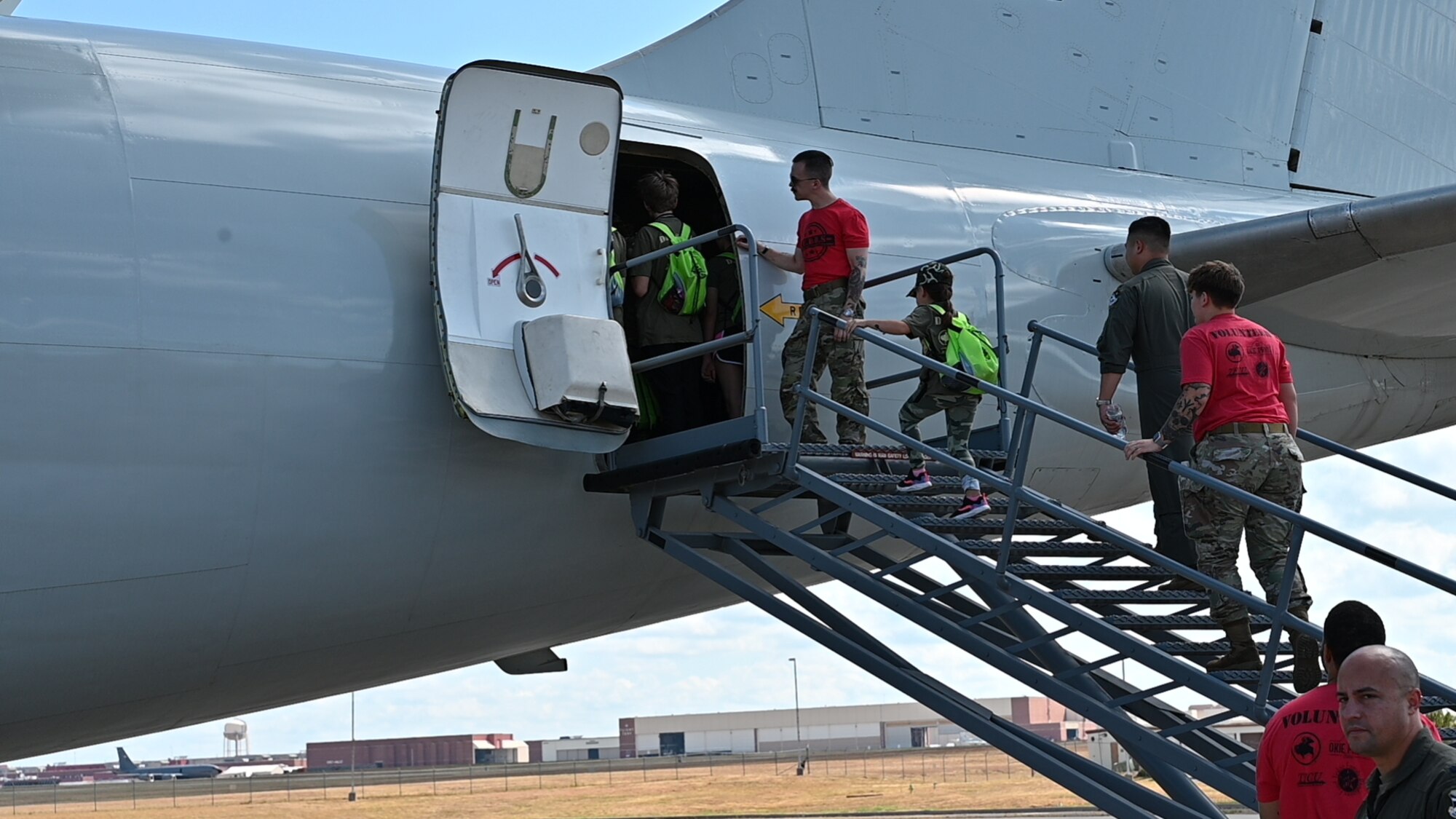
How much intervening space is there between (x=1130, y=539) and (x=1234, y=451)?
0.63 metres

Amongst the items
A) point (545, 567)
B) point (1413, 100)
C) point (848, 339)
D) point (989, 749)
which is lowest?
point (989, 749)

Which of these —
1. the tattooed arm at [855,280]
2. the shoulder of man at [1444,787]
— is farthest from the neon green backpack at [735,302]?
the shoulder of man at [1444,787]

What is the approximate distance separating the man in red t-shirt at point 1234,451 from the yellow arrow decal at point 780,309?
2.71 metres

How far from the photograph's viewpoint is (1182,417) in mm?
6789

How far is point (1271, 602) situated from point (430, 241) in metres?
4.45

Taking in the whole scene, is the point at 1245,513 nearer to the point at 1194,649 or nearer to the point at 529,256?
the point at 1194,649

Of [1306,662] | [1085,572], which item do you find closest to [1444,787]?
[1306,662]

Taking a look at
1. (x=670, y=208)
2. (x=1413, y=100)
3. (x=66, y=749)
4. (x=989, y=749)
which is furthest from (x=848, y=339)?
(x=989, y=749)

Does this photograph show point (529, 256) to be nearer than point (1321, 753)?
No

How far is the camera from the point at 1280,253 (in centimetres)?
975

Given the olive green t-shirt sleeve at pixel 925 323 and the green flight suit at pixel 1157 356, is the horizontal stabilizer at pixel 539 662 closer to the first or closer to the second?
the olive green t-shirt sleeve at pixel 925 323

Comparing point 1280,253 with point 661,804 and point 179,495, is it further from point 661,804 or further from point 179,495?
point 661,804

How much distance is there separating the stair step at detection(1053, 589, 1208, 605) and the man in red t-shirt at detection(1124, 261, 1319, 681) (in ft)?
2.87

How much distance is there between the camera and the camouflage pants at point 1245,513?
685 centimetres
